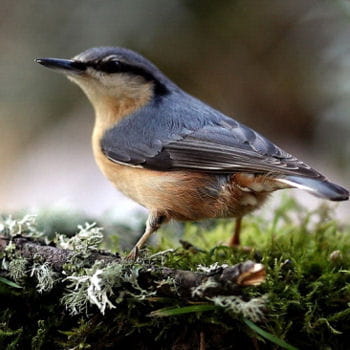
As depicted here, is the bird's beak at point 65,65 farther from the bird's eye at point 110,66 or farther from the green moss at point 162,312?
the green moss at point 162,312

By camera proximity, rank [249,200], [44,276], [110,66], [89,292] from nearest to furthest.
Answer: [89,292], [44,276], [249,200], [110,66]

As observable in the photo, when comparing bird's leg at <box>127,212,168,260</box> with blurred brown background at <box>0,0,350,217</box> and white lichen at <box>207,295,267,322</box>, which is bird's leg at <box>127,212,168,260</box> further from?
blurred brown background at <box>0,0,350,217</box>

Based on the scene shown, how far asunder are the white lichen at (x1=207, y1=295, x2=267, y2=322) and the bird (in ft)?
1.92

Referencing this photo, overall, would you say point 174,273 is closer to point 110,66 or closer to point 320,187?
point 320,187

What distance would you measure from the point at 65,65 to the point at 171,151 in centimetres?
71

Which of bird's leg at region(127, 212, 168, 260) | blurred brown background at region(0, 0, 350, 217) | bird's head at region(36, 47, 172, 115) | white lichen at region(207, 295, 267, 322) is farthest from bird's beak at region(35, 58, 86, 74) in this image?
blurred brown background at region(0, 0, 350, 217)

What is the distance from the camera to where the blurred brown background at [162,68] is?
6344 mm

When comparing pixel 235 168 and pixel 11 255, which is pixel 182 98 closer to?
pixel 235 168

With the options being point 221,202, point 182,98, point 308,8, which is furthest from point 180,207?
point 308,8

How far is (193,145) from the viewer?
9.71 ft

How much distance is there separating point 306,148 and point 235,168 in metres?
3.97

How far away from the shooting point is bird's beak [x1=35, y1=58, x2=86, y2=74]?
3131mm

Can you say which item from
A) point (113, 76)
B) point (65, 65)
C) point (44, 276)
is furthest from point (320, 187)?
point (65, 65)

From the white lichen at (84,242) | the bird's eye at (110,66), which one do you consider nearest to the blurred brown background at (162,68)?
the bird's eye at (110,66)
